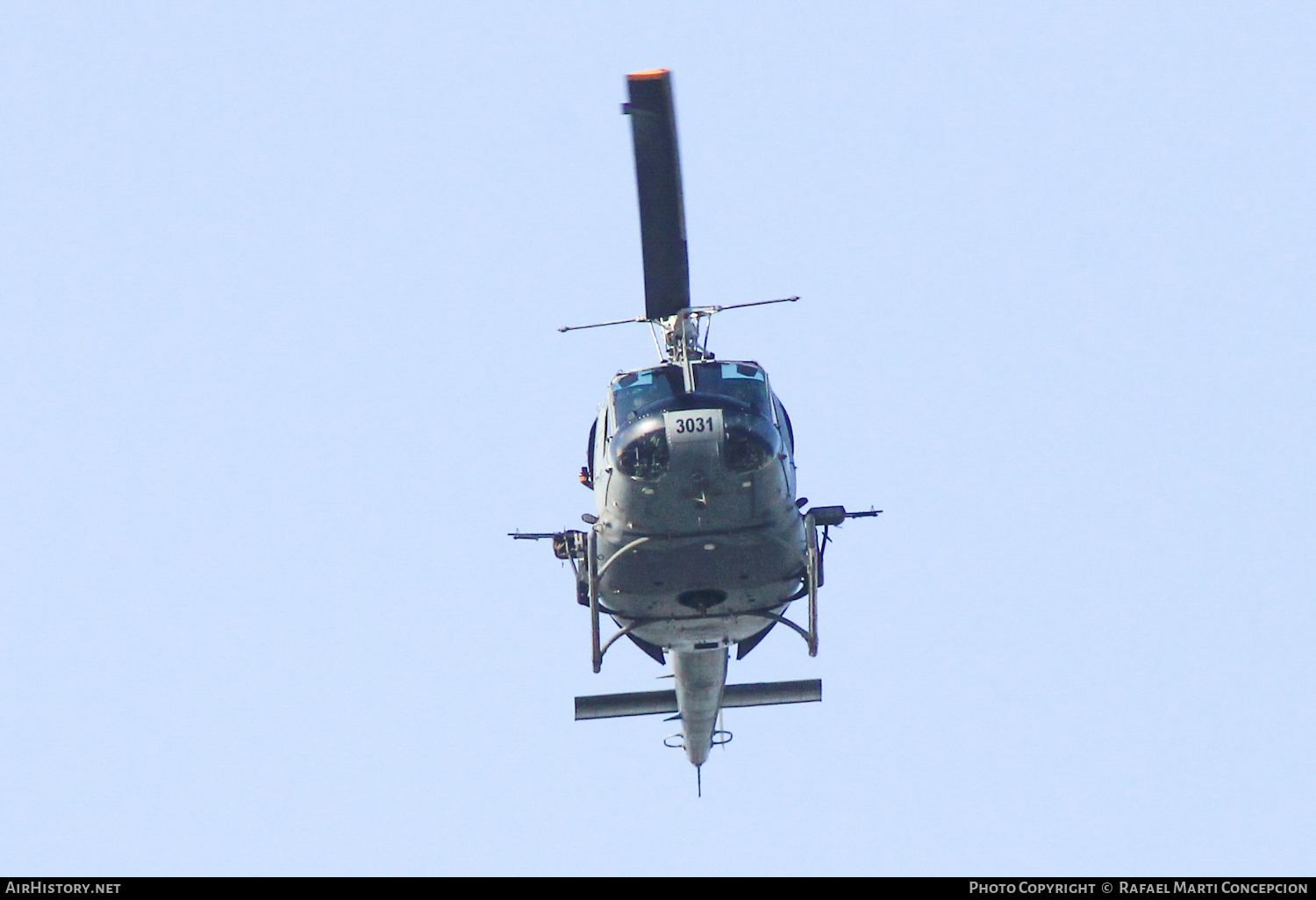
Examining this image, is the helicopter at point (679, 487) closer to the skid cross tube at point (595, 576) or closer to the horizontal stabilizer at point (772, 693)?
the skid cross tube at point (595, 576)

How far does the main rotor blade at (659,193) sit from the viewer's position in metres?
20.2

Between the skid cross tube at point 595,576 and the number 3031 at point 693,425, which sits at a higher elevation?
the number 3031 at point 693,425

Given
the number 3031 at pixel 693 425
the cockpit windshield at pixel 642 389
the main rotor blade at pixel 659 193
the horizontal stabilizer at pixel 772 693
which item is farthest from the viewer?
the horizontal stabilizer at pixel 772 693

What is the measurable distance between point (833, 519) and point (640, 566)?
8.87 feet

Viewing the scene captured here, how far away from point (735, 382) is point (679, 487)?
5.44 feet

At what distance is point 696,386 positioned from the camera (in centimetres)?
2162

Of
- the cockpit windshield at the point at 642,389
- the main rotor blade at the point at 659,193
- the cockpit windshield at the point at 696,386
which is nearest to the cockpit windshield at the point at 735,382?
the cockpit windshield at the point at 696,386

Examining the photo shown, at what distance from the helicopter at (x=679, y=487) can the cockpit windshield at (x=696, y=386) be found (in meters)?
0.02

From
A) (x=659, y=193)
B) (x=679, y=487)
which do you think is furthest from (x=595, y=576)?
(x=659, y=193)

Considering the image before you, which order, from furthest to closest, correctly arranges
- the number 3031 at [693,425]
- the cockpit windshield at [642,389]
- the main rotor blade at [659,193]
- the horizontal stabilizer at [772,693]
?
1. the horizontal stabilizer at [772,693]
2. the cockpit windshield at [642,389]
3. the number 3031 at [693,425]
4. the main rotor blade at [659,193]
